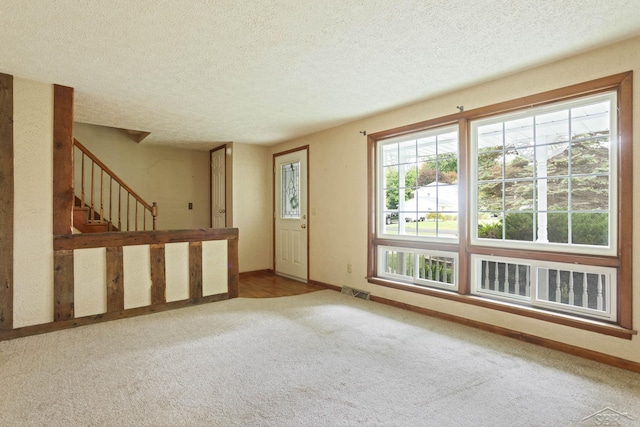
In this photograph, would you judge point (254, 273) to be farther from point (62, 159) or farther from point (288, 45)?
point (288, 45)

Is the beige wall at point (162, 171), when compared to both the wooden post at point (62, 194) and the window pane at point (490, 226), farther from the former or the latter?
the window pane at point (490, 226)

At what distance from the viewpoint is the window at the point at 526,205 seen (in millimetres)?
2514

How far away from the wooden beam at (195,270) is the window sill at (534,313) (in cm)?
245

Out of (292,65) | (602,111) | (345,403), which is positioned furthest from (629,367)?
(292,65)

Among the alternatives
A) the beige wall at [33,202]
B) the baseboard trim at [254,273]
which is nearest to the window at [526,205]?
the baseboard trim at [254,273]

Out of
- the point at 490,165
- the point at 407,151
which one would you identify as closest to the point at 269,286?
the point at 407,151

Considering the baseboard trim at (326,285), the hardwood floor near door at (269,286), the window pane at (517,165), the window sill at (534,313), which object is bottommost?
the hardwood floor near door at (269,286)

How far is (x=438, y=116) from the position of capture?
11.6ft

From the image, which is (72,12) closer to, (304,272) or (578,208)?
(578,208)

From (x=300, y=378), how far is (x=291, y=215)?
3701 millimetres

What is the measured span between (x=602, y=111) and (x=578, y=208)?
30.9 inches

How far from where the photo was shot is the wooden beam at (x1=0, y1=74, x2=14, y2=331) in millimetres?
2930

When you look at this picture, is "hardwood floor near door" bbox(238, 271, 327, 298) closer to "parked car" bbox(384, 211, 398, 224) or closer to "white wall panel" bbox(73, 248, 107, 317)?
"parked car" bbox(384, 211, 398, 224)

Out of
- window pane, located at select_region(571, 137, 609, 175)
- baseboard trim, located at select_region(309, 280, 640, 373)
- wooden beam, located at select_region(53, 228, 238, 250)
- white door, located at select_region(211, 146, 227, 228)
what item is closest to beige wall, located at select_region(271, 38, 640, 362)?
baseboard trim, located at select_region(309, 280, 640, 373)
